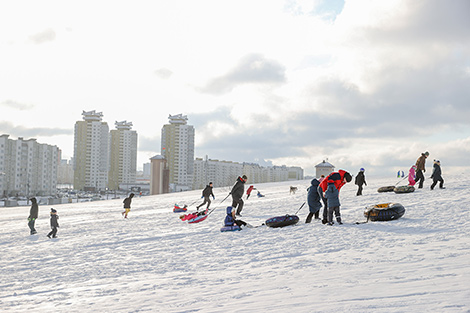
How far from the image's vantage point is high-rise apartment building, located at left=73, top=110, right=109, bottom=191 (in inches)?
6147

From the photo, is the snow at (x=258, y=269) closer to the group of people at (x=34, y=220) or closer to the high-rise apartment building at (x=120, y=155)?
the group of people at (x=34, y=220)

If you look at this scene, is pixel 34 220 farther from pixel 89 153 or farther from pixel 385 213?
pixel 89 153

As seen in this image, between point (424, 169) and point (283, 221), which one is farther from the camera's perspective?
point (424, 169)

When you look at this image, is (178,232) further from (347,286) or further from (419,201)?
(419,201)

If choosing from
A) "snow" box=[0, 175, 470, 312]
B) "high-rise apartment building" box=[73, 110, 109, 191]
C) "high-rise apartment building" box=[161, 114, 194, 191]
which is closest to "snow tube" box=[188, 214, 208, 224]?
"snow" box=[0, 175, 470, 312]

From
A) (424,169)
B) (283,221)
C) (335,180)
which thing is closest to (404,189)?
(424,169)

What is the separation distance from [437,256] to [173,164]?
144151mm

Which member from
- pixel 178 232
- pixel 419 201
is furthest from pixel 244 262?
pixel 419 201

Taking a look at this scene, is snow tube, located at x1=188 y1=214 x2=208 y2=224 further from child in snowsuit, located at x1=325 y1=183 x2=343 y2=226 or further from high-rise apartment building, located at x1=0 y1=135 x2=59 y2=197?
high-rise apartment building, located at x1=0 y1=135 x2=59 y2=197

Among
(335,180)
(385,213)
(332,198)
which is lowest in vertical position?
(385,213)

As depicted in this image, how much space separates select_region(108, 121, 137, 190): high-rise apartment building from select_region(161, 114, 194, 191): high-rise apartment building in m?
29.6

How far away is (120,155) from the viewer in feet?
570

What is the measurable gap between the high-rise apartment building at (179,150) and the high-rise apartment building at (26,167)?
139 feet

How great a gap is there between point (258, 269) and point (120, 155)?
17484 cm
